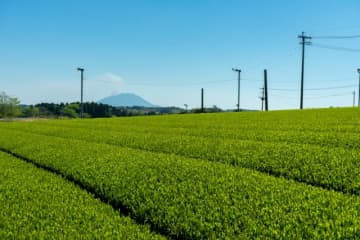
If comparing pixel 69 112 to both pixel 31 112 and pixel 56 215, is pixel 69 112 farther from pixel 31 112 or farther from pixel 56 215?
pixel 56 215

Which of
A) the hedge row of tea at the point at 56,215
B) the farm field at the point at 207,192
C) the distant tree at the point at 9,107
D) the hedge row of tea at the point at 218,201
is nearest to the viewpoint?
the hedge row of tea at the point at 218,201

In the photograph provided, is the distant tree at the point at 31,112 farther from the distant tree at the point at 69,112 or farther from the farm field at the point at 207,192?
the farm field at the point at 207,192

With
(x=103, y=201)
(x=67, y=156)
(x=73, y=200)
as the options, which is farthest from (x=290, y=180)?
(x=67, y=156)

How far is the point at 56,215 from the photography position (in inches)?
250

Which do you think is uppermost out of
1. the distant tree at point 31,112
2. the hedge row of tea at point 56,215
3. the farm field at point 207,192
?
the farm field at point 207,192

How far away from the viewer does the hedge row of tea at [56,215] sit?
553cm

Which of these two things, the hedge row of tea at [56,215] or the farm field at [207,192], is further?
the hedge row of tea at [56,215]

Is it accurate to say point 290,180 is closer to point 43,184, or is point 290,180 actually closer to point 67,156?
point 43,184

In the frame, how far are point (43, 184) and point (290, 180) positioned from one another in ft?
20.1

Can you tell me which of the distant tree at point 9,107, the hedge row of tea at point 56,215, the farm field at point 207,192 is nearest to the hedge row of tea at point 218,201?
the farm field at point 207,192

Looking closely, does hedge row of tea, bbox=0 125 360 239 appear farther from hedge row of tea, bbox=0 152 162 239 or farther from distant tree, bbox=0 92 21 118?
distant tree, bbox=0 92 21 118

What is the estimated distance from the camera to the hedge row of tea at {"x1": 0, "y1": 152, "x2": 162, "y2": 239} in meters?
5.53

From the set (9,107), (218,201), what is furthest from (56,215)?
(9,107)

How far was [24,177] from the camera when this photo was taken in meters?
9.89
